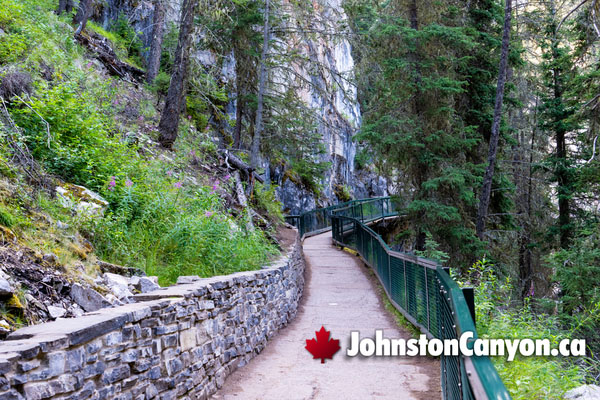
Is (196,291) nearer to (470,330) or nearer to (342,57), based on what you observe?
(470,330)

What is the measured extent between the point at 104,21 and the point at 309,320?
15970 mm

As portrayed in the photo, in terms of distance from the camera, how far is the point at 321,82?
3609cm

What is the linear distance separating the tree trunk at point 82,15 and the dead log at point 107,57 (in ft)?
0.63

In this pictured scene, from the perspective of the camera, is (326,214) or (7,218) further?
(326,214)

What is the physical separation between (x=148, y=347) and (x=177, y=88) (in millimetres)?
9023

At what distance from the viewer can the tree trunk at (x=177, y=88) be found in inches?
465

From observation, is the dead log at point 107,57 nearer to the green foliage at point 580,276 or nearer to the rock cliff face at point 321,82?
the rock cliff face at point 321,82

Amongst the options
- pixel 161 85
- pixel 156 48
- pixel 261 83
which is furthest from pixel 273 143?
pixel 161 85

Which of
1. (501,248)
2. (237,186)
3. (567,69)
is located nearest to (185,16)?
(237,186)

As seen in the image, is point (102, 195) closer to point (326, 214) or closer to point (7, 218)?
point (7, 218)

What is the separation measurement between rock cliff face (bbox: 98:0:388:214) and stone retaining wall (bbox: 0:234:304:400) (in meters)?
13.1

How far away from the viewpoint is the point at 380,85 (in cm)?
1828

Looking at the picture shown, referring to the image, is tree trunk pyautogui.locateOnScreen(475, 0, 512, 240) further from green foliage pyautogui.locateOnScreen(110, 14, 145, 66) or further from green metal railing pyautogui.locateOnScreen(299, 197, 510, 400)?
green foliage pyautogui.locateOnScreen(110, 14, 145, 66)

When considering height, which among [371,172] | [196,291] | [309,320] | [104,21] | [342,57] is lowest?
[309,320]
